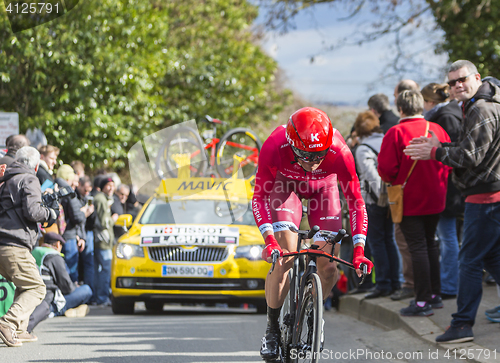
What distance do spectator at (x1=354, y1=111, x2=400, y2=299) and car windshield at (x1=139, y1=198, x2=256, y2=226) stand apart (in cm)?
201

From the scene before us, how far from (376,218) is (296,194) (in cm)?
293

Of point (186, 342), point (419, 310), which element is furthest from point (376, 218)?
point (186, 342)

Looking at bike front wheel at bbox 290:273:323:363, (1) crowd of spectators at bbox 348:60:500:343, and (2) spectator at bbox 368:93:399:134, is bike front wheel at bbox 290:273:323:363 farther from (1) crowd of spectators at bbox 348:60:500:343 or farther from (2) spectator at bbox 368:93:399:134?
(2) spectator at bbox 368:93:399:134

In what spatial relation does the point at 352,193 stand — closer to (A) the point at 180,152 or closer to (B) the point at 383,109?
(B) the point at 383,109

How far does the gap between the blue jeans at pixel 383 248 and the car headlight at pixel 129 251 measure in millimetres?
3068

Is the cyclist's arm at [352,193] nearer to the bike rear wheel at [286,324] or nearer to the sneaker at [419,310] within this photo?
the bike rear wheel at [286,324]

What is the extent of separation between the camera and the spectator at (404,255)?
7.43 meters

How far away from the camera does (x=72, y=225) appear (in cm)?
1012

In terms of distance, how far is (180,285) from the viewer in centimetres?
862

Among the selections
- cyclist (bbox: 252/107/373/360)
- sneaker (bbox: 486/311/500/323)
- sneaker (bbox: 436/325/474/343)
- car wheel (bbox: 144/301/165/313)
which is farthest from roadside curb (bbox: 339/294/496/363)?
car wheel (bbox: 144/301/165/313)

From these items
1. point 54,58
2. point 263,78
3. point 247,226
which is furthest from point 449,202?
point 263,78

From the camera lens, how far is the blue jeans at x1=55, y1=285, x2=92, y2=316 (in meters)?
8.61

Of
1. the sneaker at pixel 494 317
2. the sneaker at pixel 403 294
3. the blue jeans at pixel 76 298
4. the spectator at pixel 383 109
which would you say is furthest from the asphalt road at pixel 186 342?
the spectator at pixel 383 109

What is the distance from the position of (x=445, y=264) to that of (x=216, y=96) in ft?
53.8
